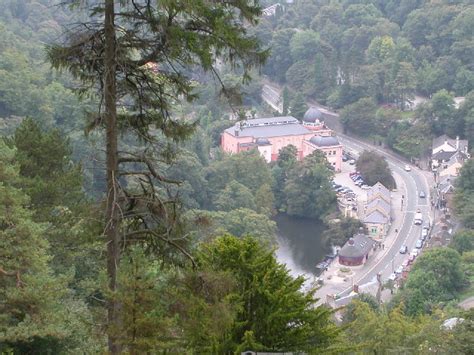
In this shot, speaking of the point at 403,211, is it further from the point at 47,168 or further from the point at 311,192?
the point at 47,168

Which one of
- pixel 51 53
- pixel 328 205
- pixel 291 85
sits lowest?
pixel 328 205

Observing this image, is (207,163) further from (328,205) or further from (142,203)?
(142,203)

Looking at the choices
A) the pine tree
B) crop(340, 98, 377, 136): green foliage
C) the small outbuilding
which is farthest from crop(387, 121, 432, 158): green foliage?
the pine tree

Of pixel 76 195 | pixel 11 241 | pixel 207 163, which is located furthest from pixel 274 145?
pixel 11 241

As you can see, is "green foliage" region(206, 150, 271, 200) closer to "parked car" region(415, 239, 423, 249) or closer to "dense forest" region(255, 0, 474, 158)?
"parked car" region(415, 239, 423, 249)

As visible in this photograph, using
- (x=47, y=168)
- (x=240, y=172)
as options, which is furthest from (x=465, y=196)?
(x=47, y=168)

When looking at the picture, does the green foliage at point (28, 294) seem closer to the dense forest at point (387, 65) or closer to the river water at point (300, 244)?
the river water at point (300, 244)
